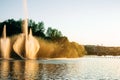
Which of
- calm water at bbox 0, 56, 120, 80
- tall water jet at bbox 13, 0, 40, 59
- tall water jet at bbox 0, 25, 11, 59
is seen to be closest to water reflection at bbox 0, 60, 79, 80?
calm water at bbox 0, 56, 120, 80

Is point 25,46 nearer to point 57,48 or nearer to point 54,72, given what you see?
point 57,48

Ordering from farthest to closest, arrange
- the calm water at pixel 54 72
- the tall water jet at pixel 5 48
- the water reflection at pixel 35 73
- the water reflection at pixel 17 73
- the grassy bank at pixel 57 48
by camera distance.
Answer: the grassy bank at pixel 57 48 < the tall water jet at pixel 5 48 < the calm water at pixel 54 72 < the water reflection at pixel 35 73 < the water reflection at pixel 17 73

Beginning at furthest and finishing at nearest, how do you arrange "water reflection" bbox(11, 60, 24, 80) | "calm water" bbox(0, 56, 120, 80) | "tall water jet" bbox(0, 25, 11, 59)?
"tall water jet" bbox(0, 25, 11, 59), "calm water" bbox(0, 56, 120, 80), "water reflection" bbox(11, 60, 24, 80)

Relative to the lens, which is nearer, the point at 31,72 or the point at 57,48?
the point at 31,72

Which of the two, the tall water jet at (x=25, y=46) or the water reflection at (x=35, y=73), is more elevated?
the tall water jet at (x=25, y=46)

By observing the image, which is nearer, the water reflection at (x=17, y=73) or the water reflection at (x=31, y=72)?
the water reflection at (x=17, y=73)

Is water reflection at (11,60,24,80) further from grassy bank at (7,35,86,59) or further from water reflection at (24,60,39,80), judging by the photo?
grassy bank at (7,35,86,59)

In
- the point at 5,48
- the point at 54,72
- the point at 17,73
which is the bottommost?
the point at 54,72

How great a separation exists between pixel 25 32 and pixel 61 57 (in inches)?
1661

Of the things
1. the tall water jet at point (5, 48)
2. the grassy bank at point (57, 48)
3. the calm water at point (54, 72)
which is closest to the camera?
the calm water at point (54, 72)

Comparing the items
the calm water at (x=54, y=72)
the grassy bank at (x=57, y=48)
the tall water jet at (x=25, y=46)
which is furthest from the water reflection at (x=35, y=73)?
the grassy bank at (x=57, y=48)

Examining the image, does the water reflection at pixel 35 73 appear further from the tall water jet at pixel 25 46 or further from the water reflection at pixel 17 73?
the tall water jet at pixel 25 46

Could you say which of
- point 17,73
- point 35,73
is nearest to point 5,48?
point 35,73

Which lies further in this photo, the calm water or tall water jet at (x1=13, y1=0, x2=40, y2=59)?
tall water jet at (x1=13, y1=0, x2=40, y2=59)
